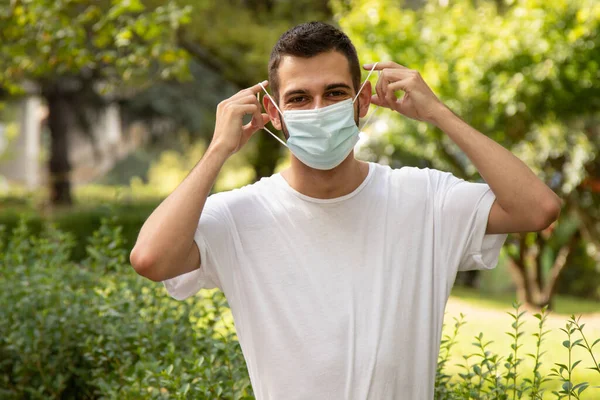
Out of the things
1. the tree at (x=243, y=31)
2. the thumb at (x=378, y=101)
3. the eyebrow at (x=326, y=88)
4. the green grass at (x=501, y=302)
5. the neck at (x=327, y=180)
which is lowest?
the green grass at (x=501, y=302)

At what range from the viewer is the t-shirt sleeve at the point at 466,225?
107 inches

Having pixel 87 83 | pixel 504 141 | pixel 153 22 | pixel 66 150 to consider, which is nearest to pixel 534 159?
pixel 504 141

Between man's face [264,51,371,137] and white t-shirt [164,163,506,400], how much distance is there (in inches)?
11.1

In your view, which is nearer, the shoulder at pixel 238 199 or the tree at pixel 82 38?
the shoulder at pixel 238 199

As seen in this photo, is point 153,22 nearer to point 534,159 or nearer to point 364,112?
point 364,112

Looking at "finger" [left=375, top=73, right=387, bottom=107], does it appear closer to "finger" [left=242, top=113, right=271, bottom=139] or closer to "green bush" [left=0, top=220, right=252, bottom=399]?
"finger" [left=242, top=113, right=271, bottom=139]

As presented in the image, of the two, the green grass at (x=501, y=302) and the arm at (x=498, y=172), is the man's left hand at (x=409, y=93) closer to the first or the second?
the arm at (x=498, y=172)

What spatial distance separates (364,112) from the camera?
303 centimetres

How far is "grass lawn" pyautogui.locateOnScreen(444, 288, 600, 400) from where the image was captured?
7184 mm

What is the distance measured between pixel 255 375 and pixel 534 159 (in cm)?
839

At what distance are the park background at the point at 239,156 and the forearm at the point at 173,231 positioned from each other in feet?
2.78

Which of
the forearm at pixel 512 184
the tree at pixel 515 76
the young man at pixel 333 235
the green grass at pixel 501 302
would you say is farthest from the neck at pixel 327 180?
the green grass at pixel 501 302

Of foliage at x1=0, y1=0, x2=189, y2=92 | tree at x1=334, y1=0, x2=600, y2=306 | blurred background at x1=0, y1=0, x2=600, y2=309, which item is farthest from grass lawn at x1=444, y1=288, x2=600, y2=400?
foliage at x1=0, y1=0, x2=189, y2=92

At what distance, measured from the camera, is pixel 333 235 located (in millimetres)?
2760
